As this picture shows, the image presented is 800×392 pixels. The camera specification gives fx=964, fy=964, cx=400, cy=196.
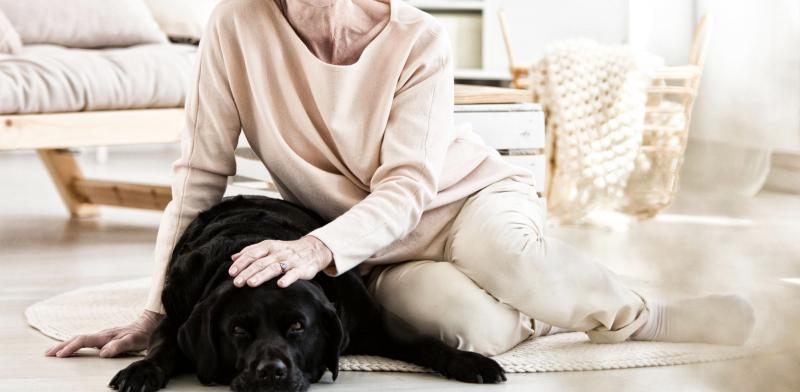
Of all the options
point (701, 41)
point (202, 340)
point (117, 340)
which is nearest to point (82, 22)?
point (117, 340)

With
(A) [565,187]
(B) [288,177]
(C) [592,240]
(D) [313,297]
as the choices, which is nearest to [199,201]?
(B) [288,177]

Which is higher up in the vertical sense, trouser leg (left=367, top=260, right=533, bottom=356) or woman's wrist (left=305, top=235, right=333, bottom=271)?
woman's wrist (left=305, top=235, right=333, bottom=271)

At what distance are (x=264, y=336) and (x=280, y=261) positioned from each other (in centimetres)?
11

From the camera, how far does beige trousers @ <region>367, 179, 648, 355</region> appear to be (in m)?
1.41

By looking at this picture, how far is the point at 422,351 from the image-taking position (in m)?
1.45

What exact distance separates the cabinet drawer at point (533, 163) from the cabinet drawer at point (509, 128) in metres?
0.02

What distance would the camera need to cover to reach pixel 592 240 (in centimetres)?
29

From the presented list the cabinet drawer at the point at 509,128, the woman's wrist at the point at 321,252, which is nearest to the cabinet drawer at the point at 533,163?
the cabinet drawer at the point at 509,128

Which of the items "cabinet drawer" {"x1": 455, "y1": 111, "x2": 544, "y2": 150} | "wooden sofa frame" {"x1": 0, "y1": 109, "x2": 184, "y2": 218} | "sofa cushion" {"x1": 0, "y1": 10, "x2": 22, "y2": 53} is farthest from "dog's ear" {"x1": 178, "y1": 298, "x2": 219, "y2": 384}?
"sofa cushion" {"x1": 0, "y1": 10, "x2": 22, "y2": 53}

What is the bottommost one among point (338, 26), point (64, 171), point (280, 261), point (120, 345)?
point (64, 171)

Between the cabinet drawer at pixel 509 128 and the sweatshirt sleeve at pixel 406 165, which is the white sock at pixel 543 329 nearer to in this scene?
the sweatshirt sleeve at pixel 406 165

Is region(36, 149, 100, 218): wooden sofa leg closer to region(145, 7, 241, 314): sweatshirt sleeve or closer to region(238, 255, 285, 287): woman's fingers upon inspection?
region(145, 7, 241, 314): sweatshirt sleeve

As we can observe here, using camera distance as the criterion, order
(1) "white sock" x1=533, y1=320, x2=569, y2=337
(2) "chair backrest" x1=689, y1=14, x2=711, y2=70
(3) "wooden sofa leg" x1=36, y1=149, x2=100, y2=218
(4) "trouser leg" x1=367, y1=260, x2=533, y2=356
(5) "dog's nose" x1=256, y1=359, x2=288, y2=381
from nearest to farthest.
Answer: (2) "chair backrest" x1=689, y1=14, x2=711, y2=70 → (5) "dog's nose" x1=256, y1=359, x2=288, y2=381 → (4) "trouser leg" x1=367, y1=260, x2=533, y2=356 → (1) "white sock" x1=533, y1=320, x2=569, y2=337 → (3) "wooden sofa leg" x1=36, y1=149, x2=100, y2=218

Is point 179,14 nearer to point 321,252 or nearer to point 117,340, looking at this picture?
point 117,340
